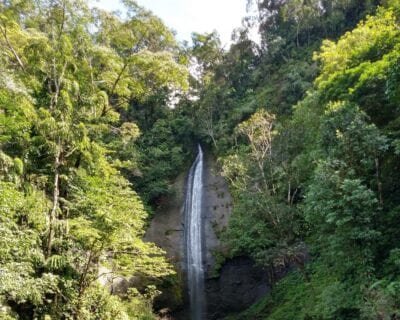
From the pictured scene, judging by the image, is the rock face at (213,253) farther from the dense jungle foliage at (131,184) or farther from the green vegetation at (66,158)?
the green vegetation at (66,158)

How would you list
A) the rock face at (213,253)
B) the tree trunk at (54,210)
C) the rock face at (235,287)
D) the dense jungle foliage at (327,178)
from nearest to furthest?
the dense jungle foliage at (327,178) < the tree trunk at (54,210) < the rock face at (235,287) < the rock face at (213,253)

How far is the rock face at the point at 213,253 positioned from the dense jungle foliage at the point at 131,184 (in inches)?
83.0

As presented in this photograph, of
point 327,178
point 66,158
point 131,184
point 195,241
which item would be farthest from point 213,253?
point 327,178

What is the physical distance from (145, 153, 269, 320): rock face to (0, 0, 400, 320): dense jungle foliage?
83.0 inches

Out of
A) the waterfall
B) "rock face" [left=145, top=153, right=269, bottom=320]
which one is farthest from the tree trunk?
the waterfall

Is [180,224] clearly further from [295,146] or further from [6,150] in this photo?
[6,150]

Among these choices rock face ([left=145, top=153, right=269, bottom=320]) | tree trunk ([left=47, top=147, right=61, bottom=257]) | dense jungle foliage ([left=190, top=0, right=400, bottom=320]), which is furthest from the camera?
rock face ([left=145, top=153, right=269, bottom=320])

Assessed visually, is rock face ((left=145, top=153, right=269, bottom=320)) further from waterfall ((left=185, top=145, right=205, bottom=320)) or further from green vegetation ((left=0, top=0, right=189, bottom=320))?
green vegetation ((left=0, top=0, right=189, bottom=320))

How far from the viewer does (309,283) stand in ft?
48.9

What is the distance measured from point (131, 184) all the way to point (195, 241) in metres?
11.1

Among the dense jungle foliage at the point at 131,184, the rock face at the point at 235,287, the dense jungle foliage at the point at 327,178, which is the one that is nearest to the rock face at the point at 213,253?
the rock face at the point at 235,287

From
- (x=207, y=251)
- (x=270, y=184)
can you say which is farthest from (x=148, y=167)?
(x=270, y=184)

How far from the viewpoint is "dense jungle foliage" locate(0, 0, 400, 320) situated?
930 cm

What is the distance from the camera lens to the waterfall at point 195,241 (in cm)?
2058
